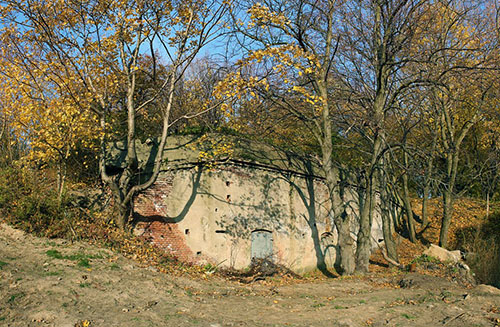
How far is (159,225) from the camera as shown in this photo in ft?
44.6

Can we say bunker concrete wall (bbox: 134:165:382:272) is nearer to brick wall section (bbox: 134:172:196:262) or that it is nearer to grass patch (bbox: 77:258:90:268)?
brick wall section (bbox: 134:172:196:262)

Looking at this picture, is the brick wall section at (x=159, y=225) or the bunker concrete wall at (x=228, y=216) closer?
the brick wall section at (x=159, y=225)

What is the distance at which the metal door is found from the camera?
47.3ft

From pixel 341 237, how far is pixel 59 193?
28.3 feet

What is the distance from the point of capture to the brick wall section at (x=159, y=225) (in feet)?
44.1

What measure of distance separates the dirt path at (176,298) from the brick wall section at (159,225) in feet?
5.70

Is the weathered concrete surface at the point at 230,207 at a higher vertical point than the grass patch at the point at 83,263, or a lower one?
higher

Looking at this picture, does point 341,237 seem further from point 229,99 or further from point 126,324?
point 126,324

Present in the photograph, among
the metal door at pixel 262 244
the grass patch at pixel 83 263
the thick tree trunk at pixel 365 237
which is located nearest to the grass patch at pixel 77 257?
the grass patch at pixel 83 263

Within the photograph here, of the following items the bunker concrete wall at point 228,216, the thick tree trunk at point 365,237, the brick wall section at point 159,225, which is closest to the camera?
the brick wall section at point 159,225

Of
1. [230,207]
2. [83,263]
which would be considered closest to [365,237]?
[230,207]

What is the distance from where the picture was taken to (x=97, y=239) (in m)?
12.2

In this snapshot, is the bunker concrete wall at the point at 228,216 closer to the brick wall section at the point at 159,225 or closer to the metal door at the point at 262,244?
the brick wall section at the point at 159,225

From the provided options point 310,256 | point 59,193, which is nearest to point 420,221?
point 310,256
